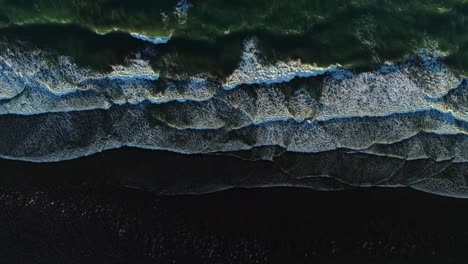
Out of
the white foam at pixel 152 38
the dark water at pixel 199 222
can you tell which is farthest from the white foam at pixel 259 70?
the dark water at pixel 199 222

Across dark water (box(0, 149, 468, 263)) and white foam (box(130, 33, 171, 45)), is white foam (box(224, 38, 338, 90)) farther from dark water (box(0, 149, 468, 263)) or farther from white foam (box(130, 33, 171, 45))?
dark water (box(0, 149, 468, 263))

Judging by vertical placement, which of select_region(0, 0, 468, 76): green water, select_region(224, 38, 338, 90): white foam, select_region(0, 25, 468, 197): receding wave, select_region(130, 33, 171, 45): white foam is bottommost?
select_region(0, 25, 468, 197): receding wave

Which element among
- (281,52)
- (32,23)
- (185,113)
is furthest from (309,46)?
(32,23)

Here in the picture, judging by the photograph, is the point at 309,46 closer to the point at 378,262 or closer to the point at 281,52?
the point at 281,52

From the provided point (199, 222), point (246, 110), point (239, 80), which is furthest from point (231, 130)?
point (199, 222)

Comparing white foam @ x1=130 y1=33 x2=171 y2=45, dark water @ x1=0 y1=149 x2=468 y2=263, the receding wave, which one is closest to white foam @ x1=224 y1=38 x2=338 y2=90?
the receding wave

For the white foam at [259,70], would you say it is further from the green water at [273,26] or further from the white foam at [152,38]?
the white foam at [152,38]

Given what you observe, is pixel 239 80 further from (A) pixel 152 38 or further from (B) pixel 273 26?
(A) pixel 152 38

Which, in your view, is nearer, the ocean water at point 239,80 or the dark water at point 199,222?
the ocean water at point 239,80

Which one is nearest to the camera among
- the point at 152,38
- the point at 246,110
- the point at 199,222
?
the point at 152,38
